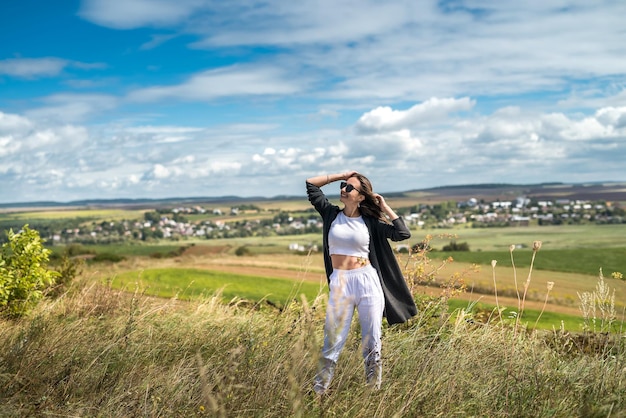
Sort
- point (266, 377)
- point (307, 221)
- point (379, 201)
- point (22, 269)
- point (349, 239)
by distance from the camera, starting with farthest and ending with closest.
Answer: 1. point (307, 221)
2. point (22, 269)
3. point (379, 201)
4. point (349, 239)
5. point (266, 377)

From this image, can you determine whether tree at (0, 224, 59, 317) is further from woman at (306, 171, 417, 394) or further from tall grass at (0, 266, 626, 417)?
woman at (306, 171, 417, 394)

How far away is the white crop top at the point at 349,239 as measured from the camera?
18.3 ft

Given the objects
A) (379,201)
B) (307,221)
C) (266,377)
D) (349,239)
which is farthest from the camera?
(307,221)

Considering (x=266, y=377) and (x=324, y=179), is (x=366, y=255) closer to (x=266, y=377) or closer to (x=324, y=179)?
(x=324, y=179)

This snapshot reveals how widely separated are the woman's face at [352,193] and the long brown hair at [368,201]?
0.14 feet

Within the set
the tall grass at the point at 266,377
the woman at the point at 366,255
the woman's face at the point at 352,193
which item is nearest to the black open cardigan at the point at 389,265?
the woman at the point at 366,255

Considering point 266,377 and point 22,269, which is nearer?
point 266,377

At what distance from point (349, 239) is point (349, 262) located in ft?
0.74

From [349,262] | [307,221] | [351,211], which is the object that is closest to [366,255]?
[349,262]

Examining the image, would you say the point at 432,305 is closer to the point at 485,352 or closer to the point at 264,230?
the point at 485,352

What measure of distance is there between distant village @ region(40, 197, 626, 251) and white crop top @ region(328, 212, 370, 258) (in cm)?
8449

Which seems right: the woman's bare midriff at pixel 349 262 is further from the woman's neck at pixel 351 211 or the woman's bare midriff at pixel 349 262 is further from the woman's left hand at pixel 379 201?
the woman's left hand at pixel 379 201

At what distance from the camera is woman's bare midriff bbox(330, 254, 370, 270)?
557cm

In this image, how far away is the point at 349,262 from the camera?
560cm
